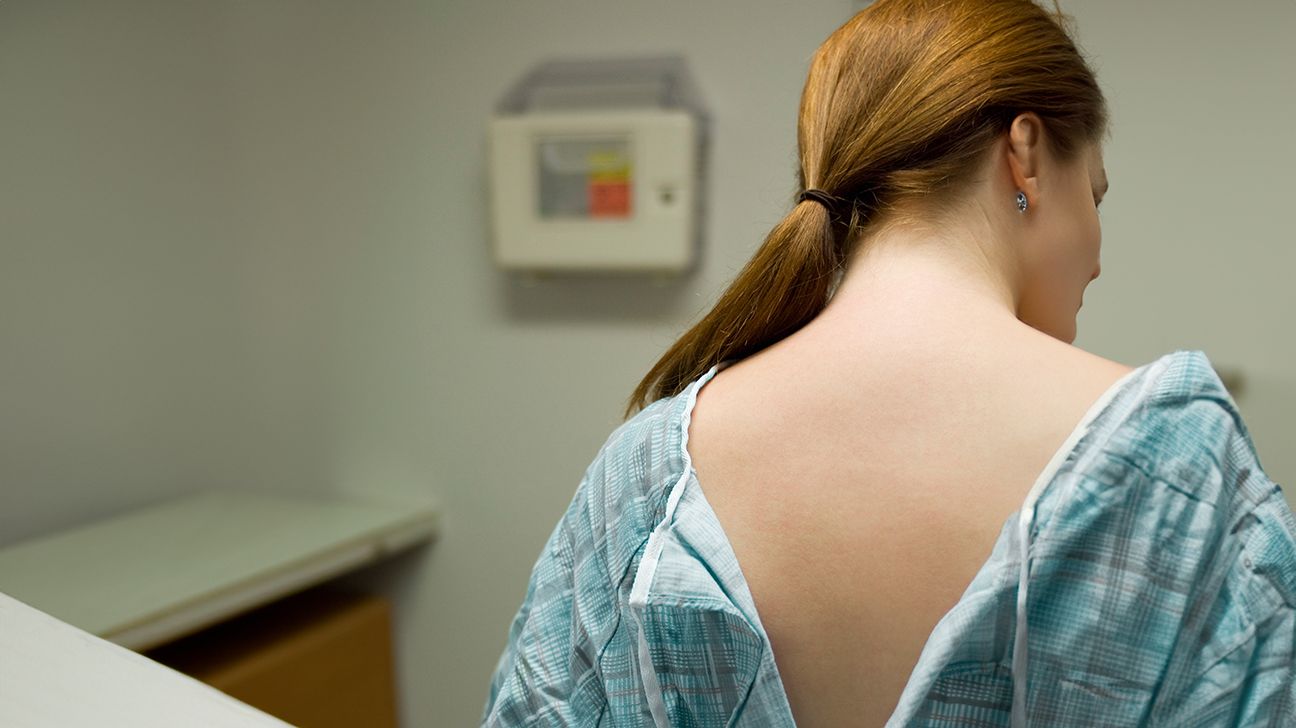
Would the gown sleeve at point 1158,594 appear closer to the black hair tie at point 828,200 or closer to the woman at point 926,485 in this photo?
the woman at point 926,485

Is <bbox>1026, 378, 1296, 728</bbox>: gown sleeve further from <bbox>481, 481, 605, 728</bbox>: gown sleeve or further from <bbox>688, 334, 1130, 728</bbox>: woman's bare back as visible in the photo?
<bbox>481, 481, 605, 728</bbox>: gown sleeve

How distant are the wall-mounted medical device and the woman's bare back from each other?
0.85 m

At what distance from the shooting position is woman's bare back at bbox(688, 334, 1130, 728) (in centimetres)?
51

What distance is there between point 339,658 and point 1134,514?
4.46 feet

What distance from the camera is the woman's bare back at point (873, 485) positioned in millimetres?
515

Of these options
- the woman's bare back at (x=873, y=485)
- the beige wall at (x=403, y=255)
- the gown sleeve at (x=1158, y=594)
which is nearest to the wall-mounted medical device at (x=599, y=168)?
the beige wall at (x=403, y=255)

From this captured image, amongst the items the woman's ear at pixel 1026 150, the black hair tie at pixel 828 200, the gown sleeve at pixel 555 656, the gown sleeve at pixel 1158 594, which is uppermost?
the woman's ear at pixel 1026 150

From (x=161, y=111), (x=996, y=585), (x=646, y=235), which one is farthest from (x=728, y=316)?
(x=161, y=111)

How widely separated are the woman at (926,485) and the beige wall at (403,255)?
593 mm

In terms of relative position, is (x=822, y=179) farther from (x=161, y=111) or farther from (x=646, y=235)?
(x=161, y=111)

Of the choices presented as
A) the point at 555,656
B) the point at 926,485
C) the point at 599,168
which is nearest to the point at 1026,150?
the point at 926,485

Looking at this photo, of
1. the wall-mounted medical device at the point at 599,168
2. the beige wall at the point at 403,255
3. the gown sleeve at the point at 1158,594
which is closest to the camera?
the gown sleeve at the point at 1158,594

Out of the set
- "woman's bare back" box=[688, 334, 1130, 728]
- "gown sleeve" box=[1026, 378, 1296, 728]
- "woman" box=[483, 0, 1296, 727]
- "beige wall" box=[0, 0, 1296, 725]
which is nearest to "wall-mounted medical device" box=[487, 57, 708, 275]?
"beige wall" box=[0, 0, 1296, 725]

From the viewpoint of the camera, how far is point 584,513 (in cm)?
65
